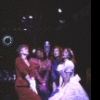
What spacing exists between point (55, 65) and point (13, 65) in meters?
0.63

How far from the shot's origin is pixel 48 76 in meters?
4.95

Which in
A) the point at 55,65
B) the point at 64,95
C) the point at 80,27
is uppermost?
the point at 80,27

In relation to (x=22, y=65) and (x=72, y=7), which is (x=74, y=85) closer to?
(x=22, y=65)

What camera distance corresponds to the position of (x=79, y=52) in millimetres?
5031

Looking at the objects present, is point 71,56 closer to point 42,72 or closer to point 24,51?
point 42,72

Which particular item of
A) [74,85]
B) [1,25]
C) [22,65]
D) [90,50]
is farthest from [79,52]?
[1,25]

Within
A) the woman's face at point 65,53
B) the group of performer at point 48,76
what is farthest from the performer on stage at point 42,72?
the woman's face at point 65,53

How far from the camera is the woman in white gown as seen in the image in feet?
16.4

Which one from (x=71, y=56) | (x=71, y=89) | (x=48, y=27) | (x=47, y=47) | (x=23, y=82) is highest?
(x=48, y=27)

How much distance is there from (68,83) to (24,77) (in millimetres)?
672

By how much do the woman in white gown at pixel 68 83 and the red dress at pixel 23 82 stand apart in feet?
1.17

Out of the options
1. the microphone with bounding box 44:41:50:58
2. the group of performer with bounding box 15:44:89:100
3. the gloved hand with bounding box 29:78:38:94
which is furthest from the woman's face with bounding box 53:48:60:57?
the gloved hand with bounding box 29:78:38:94

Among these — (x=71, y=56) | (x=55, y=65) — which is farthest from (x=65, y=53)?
(x=55, y=65)
